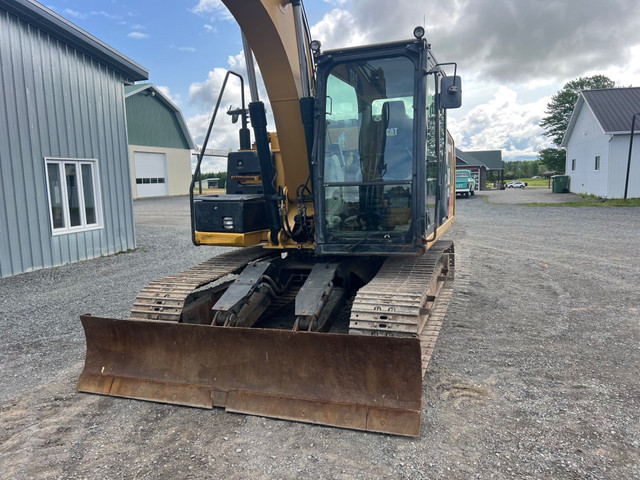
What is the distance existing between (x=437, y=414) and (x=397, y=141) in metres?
2.36

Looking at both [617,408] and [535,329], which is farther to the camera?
[535,329]

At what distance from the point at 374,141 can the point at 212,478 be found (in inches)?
121

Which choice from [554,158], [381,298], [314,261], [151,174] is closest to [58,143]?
[314,261]

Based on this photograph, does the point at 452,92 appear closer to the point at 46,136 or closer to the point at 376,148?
the point at 376,148

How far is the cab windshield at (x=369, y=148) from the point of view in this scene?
4.51 m

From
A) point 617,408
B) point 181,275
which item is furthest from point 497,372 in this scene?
point 181,275

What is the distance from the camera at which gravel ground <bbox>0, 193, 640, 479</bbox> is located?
3047 millimetres

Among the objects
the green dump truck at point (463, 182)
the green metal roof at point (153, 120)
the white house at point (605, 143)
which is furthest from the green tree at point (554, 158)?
the green metal roof at point (153, 120)

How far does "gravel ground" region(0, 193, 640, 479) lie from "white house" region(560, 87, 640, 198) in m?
19.5

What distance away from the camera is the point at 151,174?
33125 millimetres

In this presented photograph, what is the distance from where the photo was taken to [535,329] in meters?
5.58

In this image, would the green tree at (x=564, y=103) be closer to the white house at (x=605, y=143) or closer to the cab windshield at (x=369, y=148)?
the white house at (x=605, y=143)

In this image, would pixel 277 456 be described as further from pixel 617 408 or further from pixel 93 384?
pixel 617 408

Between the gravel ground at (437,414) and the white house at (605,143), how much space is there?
19509mm
